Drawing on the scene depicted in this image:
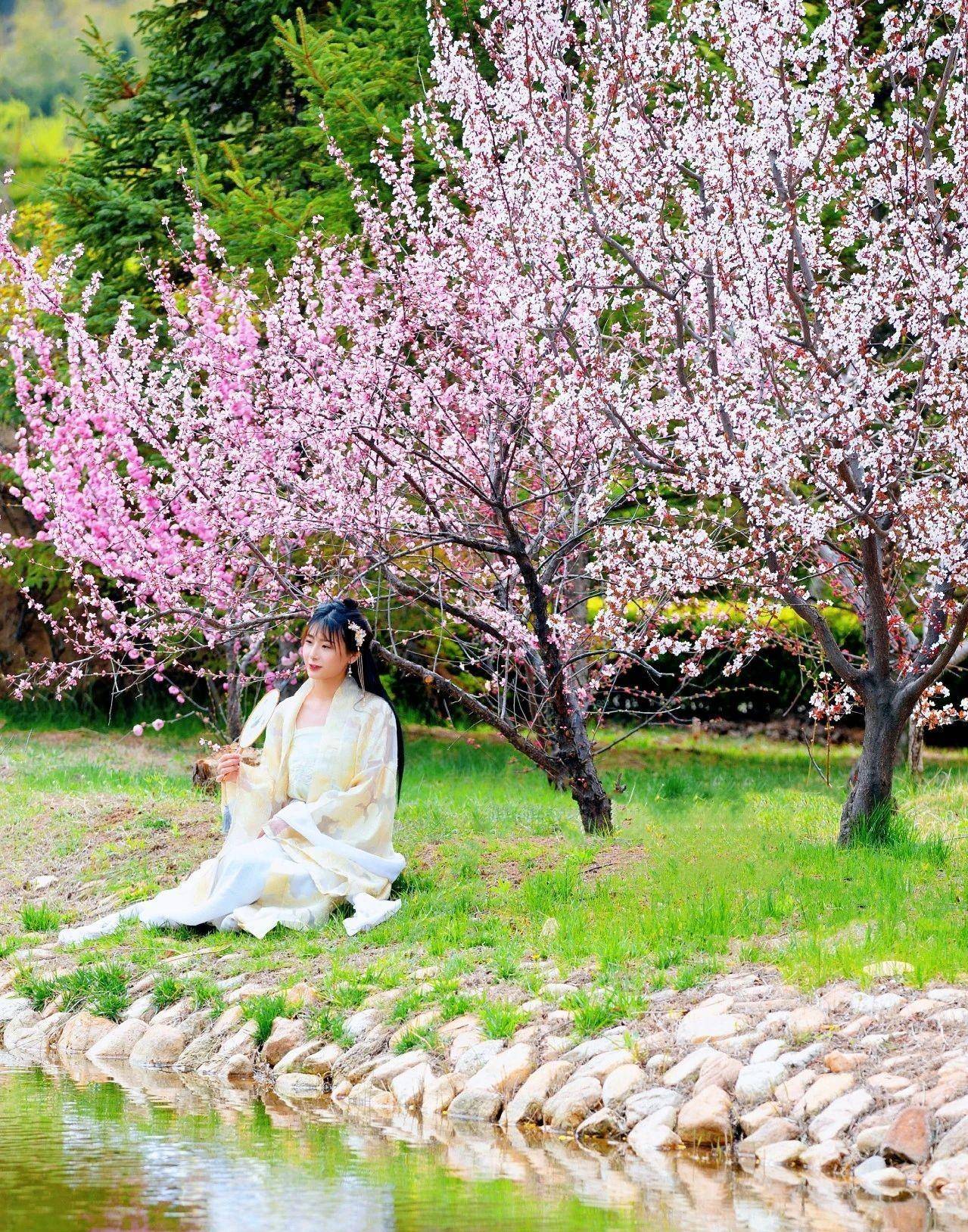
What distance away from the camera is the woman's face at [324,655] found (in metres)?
7.57

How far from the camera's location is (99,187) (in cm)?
1550

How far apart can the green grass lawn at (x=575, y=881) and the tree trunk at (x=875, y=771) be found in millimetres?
161

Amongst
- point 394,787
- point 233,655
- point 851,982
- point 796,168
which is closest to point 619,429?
point 796,168

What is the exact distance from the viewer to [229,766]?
755 centimetres

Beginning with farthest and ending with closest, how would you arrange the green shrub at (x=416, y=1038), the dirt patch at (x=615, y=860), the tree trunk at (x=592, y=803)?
the tree trunk at (x=592, y=803), the dirt patch at (x=615, y=860), the green shrub at (x=416, y=1038)

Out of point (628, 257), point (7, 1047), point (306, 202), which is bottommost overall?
→ point (7, 1047)

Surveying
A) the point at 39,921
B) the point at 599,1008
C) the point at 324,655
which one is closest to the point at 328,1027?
the point at 599,1008

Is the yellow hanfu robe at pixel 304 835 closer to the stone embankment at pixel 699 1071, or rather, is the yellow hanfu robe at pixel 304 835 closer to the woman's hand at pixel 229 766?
the woman's hand at pixel 229 766

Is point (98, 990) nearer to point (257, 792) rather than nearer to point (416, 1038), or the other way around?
point (257, 792)

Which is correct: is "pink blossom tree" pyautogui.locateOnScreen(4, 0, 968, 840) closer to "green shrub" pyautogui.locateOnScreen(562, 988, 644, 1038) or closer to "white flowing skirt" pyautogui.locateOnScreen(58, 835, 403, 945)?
"white flowing skirt" pyautogui.locateOnScreen(58, 835, 403, 945)

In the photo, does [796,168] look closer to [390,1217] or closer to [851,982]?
[851,982]

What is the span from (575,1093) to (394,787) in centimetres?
260

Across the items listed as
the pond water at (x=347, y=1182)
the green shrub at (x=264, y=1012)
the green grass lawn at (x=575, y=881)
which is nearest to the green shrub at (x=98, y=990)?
the green grass lawn at (x=575, y=881)

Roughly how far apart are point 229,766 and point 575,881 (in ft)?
5.53
